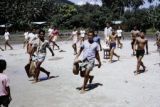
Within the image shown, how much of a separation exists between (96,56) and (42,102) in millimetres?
2330

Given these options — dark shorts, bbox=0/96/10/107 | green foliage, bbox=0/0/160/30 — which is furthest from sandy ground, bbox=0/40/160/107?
green foliage, bbox=0/0/160/30

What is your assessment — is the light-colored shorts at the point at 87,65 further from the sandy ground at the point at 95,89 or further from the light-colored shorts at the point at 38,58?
the light-colored shorts at the point at 38,58

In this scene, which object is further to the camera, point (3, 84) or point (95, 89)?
point (95, 89)

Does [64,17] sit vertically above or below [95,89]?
above

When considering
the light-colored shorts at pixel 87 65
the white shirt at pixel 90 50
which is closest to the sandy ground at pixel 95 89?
the light-colored shorts at pixel 87 65

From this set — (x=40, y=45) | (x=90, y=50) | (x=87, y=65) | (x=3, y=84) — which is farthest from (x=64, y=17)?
(x=3, y=84)

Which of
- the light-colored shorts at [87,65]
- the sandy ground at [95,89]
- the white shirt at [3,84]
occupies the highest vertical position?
the white shirt at [3,84]

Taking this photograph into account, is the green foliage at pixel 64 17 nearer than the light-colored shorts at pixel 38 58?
No

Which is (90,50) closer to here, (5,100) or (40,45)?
(40,45)

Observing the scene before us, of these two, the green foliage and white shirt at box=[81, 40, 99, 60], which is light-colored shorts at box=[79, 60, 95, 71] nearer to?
white shirt at box=[81, 40, 99, 60]

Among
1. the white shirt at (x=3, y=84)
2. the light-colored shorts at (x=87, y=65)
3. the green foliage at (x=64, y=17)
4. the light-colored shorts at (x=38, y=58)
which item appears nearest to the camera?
the white shirt at (x=3, y=84)

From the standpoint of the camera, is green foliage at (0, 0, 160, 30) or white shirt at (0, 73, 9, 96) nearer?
white shirt at (0, 73, 9, 96)

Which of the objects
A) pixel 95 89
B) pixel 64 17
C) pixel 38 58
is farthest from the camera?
pixel 64 17

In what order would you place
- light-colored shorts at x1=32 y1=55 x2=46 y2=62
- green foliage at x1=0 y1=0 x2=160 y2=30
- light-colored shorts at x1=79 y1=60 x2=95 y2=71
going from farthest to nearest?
green foliage at x1=0 y1=0 x2=160 y2=30 < light-colored shorts at x1=32 y1=55 x2=46 y2=62 < light-colored shorts at x1=79 y1=60 x2=95 y2=71
